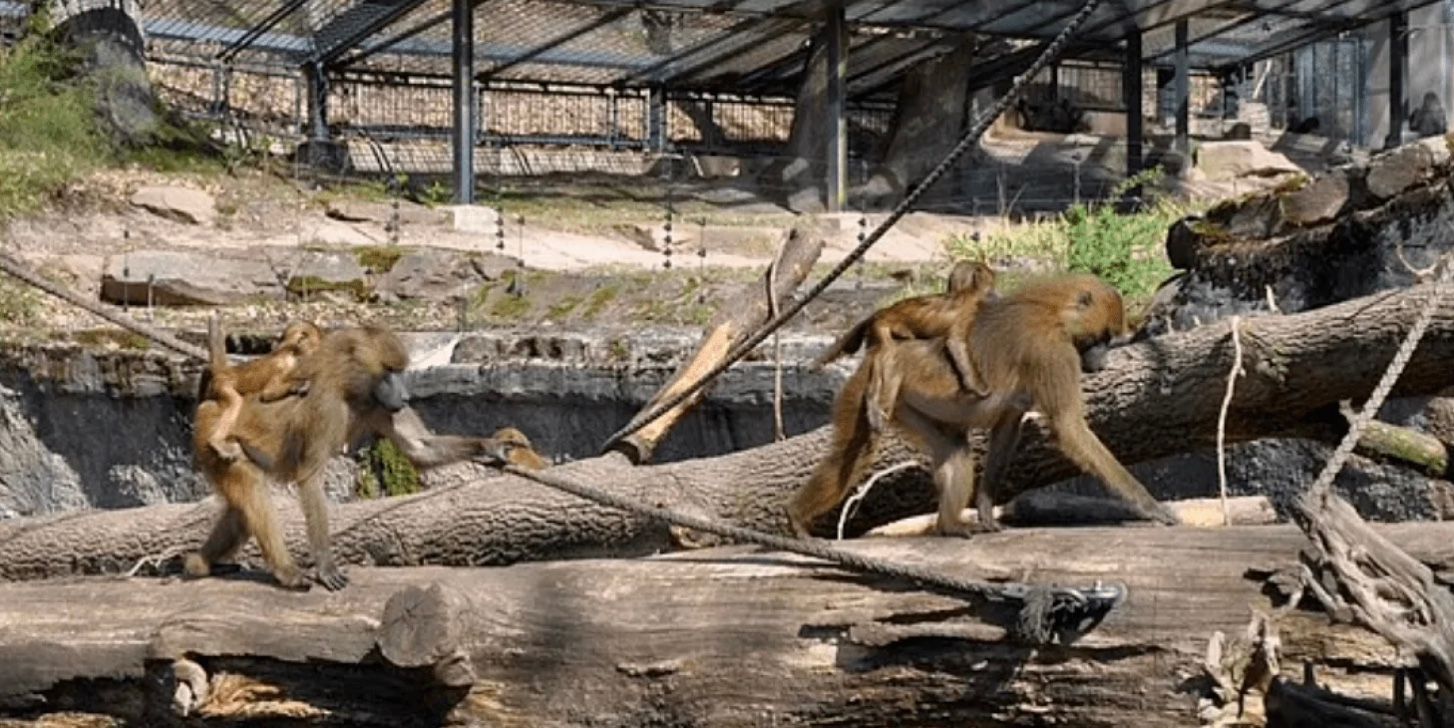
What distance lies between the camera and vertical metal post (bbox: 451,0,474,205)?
80.2 feet

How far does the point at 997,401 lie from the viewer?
749 cm

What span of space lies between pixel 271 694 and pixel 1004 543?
2.55 meters

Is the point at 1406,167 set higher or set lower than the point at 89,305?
higher

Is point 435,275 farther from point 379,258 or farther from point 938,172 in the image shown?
point 938,172

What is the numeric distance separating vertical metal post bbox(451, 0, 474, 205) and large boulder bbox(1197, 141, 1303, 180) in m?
12.3

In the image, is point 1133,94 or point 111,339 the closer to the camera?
point 111,339

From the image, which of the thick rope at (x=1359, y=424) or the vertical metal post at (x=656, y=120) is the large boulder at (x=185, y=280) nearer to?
the thick rope at (x=1359, y=424)

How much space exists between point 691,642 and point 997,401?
64.4 inches

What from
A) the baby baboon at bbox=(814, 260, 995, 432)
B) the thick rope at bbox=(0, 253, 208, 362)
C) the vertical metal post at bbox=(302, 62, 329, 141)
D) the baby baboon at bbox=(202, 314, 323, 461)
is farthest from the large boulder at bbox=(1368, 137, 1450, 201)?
the vertical metal post at bbox=(302, 62, 329, 141)

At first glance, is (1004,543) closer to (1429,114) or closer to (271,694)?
(271,694)

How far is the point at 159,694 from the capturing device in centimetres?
688

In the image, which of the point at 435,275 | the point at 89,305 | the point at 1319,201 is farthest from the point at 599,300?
the point at 89,305

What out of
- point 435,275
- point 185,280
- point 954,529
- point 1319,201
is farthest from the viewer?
point 435,275

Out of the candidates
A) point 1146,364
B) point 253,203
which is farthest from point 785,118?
point 1146,364
